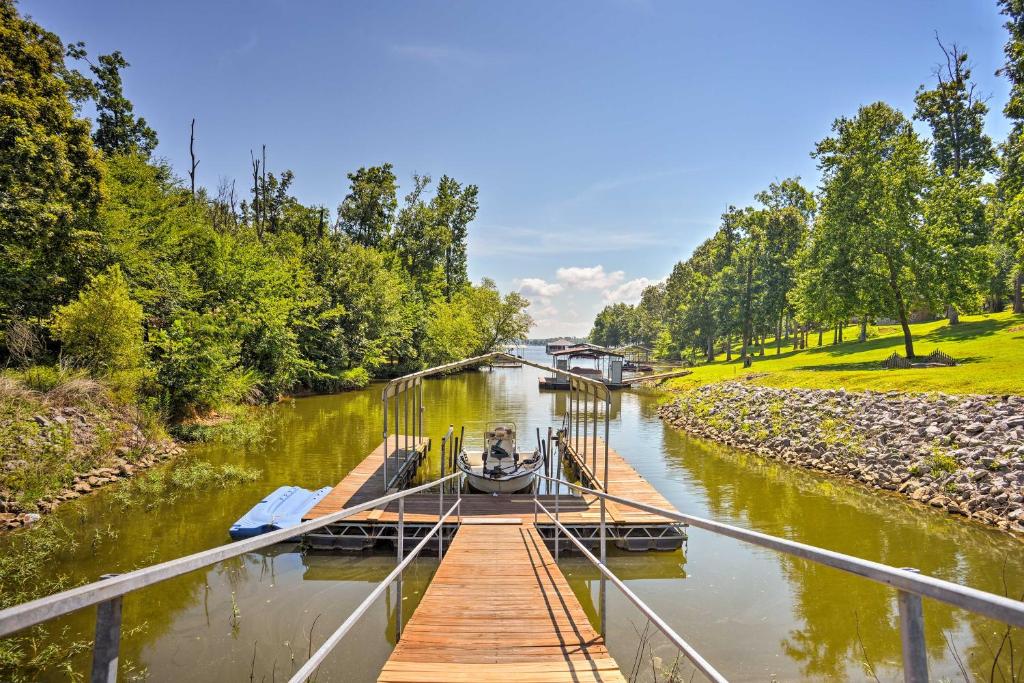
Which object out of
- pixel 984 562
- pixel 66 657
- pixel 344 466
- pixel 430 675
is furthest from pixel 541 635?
pixel 344 466

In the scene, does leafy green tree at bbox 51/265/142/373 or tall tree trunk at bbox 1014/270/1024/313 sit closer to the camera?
leafy green tree at bbox 51/265/142/373

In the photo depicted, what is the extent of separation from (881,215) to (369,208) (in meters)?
50.2

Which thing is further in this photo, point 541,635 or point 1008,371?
point 1008,371

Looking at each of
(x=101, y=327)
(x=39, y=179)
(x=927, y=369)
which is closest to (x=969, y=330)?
(x=927, y=369)

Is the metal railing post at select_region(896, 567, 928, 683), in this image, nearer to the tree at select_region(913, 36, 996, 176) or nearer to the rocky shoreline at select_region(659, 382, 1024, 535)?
the rocky shoreline at select_region(659, 382, 1024, 535)

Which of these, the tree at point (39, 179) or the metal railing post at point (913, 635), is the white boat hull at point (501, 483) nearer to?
the metal railing post at point (913, 635)

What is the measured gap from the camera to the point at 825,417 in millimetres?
21453

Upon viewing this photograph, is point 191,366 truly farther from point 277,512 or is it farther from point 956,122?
point 956,122

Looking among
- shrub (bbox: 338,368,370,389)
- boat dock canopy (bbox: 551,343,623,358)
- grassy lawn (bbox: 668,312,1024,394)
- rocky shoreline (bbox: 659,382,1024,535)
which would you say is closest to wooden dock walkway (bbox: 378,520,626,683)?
rocky shoreline (bbox: 659,382,1024,535)

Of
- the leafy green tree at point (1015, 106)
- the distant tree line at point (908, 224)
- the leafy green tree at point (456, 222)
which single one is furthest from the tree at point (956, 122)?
the leafy green tree at point (456, 222)

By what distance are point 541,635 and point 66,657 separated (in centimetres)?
699

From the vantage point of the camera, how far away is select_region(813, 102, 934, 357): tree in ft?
94.4

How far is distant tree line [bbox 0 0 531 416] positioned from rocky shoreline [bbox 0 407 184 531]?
96.0 inches

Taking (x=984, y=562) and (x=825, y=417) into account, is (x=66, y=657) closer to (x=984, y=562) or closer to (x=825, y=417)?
(x=984, y=562)
